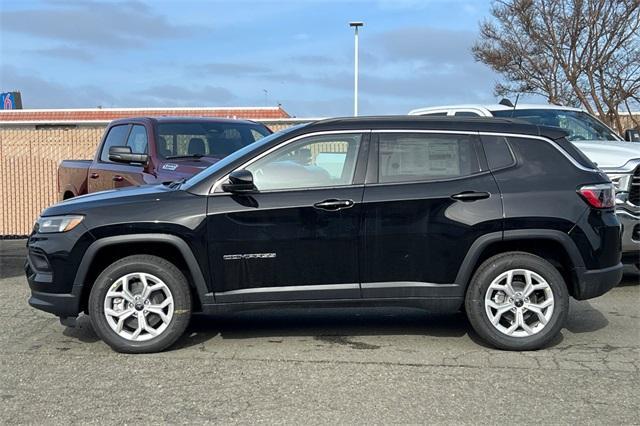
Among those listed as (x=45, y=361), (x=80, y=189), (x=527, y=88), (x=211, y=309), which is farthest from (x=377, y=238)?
(x=527, y=88)

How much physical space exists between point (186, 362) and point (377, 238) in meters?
1.77

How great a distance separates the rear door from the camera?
5.57 metres

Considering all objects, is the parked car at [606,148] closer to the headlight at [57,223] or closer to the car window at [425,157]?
the car window at [425,157]

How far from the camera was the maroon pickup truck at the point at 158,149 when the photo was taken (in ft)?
27.2

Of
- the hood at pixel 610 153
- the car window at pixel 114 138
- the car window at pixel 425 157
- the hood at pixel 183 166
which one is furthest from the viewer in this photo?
the car window at pixel 114 138

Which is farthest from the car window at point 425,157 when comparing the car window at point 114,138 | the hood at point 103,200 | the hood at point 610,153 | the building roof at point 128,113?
the building roof at point 128,113

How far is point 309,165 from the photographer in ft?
19.0

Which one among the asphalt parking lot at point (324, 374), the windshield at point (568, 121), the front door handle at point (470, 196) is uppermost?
the windshield at point (568, 121)

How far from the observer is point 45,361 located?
5.51m

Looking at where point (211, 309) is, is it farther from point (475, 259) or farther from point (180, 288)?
point (475, 259)

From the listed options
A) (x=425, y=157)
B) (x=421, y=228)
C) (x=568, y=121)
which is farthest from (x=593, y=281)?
(x=568, y=121)

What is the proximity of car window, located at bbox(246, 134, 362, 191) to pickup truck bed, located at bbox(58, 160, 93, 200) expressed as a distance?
4.98 meters

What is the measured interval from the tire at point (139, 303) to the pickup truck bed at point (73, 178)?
460cm

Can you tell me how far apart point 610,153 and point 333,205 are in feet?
13.3
